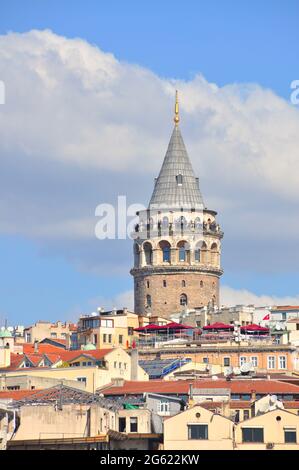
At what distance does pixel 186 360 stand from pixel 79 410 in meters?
47.7

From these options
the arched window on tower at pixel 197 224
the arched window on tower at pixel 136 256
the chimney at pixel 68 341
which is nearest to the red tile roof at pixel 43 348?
the chimney at pixel 68 341

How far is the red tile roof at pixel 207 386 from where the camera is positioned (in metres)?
129

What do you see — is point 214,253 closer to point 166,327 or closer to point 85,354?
point 166,327

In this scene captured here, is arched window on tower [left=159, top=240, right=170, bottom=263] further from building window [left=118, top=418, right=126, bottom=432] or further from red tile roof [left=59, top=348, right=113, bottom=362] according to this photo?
building window [left=118, top=418, right=126, bottom=432]

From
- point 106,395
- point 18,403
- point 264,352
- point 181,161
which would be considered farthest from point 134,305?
point 18,403

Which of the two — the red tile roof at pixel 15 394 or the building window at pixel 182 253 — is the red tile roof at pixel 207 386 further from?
the building window at pixel 182 253

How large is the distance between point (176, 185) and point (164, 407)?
60409mm

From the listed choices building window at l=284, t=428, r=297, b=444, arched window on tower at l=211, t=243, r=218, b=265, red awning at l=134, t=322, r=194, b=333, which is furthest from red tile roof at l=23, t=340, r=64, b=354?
building window at l=284, t=428, r=297, b=444

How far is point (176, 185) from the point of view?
18350cm

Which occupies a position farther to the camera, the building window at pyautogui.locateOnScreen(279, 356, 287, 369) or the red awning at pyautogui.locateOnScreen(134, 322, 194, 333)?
the red awning at pyautogui.locateOnScreen(134, 322, 194, 333)

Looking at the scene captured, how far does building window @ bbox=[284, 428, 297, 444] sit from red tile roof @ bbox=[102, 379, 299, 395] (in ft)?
52.6

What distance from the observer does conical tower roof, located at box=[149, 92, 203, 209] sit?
183 metres

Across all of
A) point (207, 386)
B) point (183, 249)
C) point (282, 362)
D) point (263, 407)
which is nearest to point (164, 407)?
point (207, 386)

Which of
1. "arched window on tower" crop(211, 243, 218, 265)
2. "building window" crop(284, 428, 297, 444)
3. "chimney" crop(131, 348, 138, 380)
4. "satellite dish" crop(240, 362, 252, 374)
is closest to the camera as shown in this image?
"building window" crop(284, 428, 297, 444)
